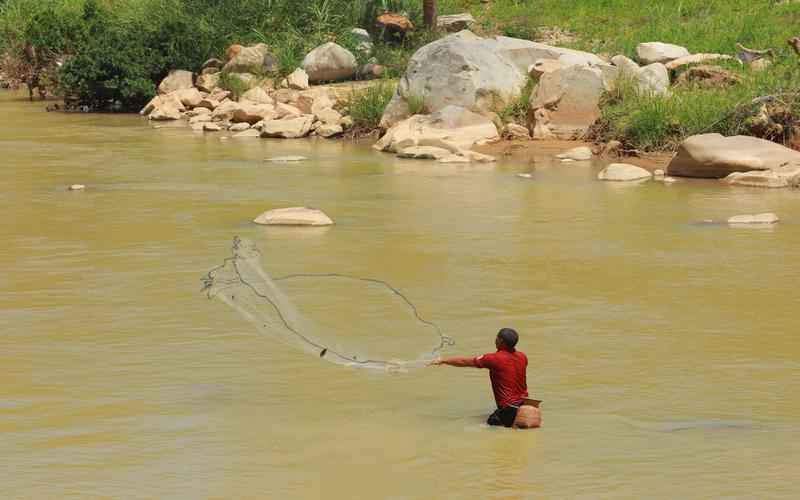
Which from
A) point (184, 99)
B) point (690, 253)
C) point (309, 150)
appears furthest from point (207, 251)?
point (184, 99)

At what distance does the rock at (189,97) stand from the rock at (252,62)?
928 mm

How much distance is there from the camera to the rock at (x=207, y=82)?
26.3 m

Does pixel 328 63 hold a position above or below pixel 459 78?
below

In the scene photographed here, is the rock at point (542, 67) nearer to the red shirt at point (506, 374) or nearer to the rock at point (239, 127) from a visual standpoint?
the rock at point (239, 127)

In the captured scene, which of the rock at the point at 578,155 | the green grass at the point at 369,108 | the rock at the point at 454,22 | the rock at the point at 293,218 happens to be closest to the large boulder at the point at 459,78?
the green grass at the point at 369,108

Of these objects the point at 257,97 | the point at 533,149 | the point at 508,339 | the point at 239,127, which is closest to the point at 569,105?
the point at 533,149

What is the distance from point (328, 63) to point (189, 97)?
8.21 ft

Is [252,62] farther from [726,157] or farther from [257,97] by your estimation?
[726,157]

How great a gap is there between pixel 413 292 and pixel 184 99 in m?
15.6

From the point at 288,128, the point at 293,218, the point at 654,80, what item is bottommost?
the point at 288,128

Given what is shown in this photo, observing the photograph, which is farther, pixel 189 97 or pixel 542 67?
pixel 189 97

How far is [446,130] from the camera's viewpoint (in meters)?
20.2

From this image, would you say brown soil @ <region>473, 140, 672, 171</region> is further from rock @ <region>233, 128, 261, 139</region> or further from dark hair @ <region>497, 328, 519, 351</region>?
dark hair @ <region>497, 328, 519, 351</region>

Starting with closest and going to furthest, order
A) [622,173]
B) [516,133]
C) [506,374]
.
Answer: [506,374] < [622,173] < [516,133]
